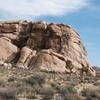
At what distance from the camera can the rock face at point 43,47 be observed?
5466 centimetres

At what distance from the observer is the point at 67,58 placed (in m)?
56.5

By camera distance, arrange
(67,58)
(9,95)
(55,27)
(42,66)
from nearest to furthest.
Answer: (9,95) < (42,66) < (67,58) < (55,27)

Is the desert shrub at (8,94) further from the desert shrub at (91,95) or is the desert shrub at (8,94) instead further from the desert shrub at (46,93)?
the desert shrub at (91,95)

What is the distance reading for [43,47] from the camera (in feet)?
197

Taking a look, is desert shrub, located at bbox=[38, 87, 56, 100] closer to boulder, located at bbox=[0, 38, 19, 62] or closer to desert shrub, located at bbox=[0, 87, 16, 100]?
desert shrub, located at bbox=[0, 87, 16, 100]

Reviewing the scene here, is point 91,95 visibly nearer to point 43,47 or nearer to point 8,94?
point 8,94

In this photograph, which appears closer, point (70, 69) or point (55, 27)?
point (70, 69)

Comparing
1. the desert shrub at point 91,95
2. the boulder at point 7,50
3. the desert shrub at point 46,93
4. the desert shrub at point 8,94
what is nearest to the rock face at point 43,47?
the boulder at point 7,50

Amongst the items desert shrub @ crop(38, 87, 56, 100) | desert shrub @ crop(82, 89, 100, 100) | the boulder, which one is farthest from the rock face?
desert shrub @ crop(38, 87, 56, 100)

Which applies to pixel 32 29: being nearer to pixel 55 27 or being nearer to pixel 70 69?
pixel 55 27

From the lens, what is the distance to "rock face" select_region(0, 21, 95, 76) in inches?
2152

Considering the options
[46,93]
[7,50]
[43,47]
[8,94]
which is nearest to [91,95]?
[46,93]

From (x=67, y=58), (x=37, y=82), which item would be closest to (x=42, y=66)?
(x=67, y=58)

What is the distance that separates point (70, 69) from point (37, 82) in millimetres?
27380
